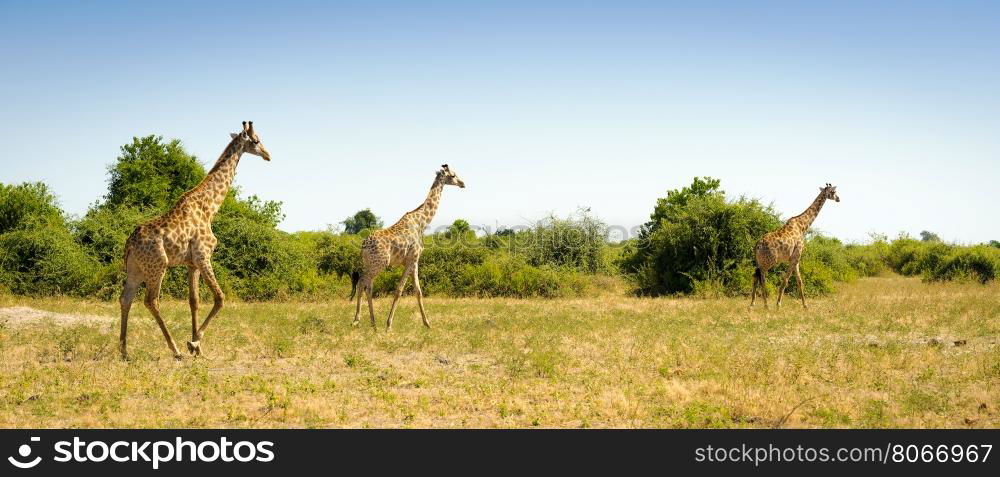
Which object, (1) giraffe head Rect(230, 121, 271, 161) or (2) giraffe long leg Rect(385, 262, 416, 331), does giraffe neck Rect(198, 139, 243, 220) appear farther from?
(2) giraffe long leg Rect(385, 262, 416, 331)

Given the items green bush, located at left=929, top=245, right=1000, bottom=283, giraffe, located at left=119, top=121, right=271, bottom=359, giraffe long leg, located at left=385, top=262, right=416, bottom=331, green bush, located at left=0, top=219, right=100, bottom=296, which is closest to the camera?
giraffe, located at left=119, top=121, right=271, bottom=359

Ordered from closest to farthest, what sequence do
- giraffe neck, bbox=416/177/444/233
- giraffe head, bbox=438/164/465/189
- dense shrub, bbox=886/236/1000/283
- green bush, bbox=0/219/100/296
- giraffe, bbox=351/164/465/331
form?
1. giraffe, bbox=351/164/465/331
2. giraffe neck, bbox=416/177/444/233
3. giraffe head, bbox=438/164/465/189
4. green bush, bbox=0/219/100/296
5. dense shrub, bbox=886/236/1000/283

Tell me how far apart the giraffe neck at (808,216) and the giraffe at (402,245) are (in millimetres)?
9259

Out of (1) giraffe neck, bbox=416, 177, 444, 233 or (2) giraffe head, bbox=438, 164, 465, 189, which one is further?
(2) giraffe head, bbox=438, 164, 465, 189

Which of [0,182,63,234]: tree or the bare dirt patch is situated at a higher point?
[0,182,63,234]: tree

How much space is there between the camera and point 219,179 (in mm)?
12195

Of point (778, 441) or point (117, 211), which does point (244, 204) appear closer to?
point (117, 211)

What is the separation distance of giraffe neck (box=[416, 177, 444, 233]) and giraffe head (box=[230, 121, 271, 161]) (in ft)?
13.2

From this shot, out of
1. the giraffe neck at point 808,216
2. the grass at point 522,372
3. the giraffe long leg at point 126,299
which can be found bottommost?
the grass at point 522,372

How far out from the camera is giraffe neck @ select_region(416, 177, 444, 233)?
52.2 feet

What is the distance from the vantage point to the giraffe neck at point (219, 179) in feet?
39.3

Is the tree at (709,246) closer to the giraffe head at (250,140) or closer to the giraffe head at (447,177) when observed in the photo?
the giraffe head at (447,177)

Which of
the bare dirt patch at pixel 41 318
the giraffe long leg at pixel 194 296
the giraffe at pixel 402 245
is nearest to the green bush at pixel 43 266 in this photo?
the bare dirt patch at pixel 41 318

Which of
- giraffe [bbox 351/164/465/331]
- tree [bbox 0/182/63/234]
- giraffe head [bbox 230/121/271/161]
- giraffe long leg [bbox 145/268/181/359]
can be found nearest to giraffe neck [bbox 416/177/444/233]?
giraffe [bbox 351/164/465/331]
